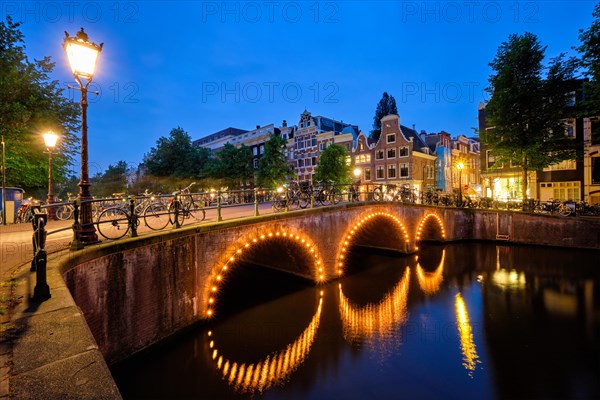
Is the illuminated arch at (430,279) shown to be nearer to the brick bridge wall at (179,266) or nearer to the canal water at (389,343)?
the canal water at (389,343)

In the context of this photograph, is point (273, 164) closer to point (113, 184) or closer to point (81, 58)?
point (81, 58)

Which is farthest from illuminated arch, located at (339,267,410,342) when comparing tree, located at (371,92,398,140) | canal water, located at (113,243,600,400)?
tree, located at (371,92,398,140)

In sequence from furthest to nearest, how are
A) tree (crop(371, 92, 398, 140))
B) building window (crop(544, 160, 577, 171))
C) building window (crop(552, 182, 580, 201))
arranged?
tree (crop(371, 92, 398, 140)), building window (crop(552, 182, 580, 201)), building window (crop(544, 160, 577, 171))

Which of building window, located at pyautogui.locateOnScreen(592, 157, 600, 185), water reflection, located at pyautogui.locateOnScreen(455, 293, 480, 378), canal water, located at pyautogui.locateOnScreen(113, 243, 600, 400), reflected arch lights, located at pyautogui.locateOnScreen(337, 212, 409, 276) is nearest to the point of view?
canal water, located at pyautogui.locateOnScreen(113, 243, 600, 400)

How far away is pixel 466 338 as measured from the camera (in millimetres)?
9750

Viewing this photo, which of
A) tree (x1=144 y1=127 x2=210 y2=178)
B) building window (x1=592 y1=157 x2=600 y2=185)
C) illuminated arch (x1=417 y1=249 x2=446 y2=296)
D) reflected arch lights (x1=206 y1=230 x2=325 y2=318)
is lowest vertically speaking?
illuminated arch (x1=417 y1=249 x2=446 y2=296)

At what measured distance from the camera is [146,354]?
786cm

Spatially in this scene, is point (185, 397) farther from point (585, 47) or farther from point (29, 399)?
point (585, 47)

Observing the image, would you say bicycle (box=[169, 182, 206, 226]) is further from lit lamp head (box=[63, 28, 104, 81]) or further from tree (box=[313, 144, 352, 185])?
tree (box=[313, 144, 352, 185])

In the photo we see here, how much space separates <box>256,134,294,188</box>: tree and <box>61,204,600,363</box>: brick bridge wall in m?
19.4

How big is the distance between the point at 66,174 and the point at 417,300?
25.0m

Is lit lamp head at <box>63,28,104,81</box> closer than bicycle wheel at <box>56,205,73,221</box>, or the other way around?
lit lamp head at <box>63,28,104,81</box>

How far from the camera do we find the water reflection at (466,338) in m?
8.34

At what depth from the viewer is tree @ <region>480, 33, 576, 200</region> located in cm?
2308
